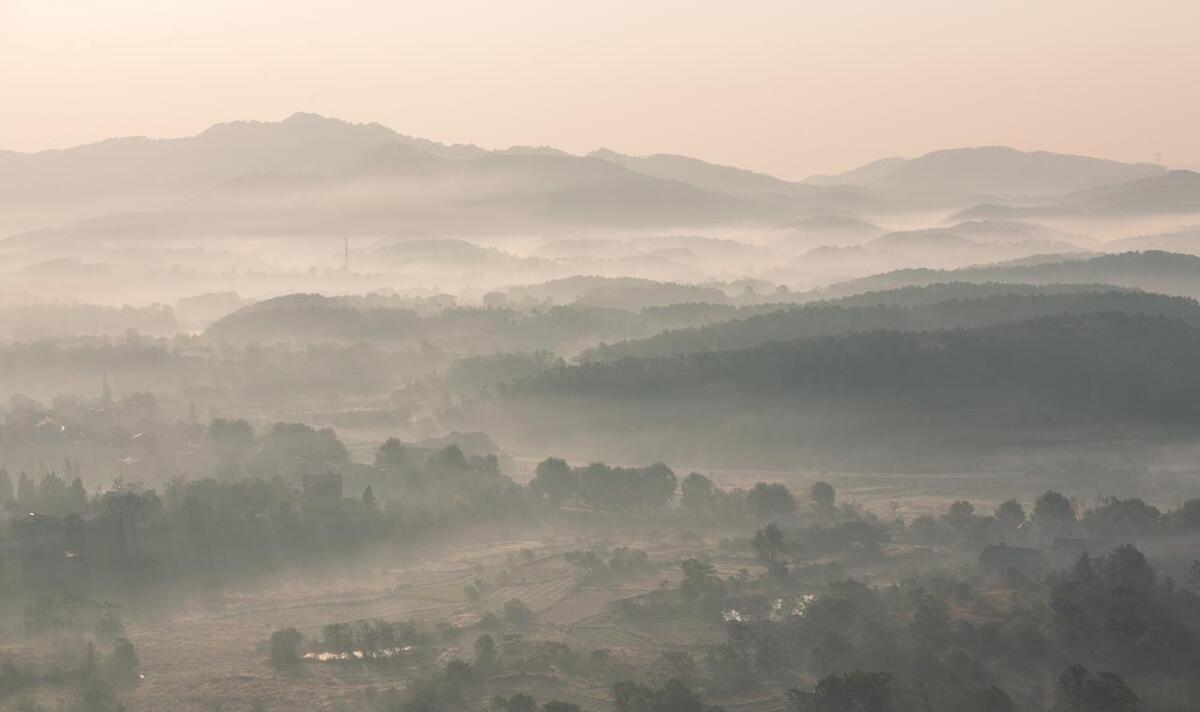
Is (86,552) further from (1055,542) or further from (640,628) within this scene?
(1055,542)

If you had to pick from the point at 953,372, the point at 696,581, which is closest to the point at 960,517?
the point at 696,581

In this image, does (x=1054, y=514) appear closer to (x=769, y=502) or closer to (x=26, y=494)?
(x=769, y=502)

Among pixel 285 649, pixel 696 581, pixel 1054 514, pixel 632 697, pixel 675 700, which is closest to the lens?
pixel 675 700

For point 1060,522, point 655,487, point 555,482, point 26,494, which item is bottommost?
point 1060,522

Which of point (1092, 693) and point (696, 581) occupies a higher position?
point (696, 581)

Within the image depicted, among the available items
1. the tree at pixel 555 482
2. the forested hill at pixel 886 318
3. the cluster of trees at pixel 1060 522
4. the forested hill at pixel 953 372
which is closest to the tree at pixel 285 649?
the tree at pixel 555 482

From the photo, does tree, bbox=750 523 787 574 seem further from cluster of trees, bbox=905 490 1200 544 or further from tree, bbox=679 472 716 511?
tree, bbox=679 472 716 511

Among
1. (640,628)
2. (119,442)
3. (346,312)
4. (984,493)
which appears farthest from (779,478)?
(346,312)

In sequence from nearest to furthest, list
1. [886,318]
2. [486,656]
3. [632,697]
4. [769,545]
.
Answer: [632,697] → [486,656] → [769,545] → [886,318]

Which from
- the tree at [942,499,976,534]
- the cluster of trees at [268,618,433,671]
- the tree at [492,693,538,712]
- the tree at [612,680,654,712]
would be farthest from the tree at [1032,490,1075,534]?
the tree at [492,693,538,712]
